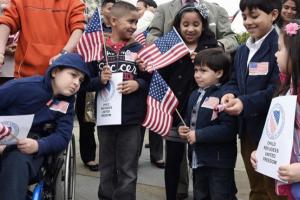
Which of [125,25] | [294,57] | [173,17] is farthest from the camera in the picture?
[173,17]

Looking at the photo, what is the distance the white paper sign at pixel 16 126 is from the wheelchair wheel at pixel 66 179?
434mm

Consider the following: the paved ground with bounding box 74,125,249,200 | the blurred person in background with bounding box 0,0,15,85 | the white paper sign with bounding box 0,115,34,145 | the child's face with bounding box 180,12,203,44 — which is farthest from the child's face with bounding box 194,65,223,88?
the blurred person in background with bounding box 0,0,15,85

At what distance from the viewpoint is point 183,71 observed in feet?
13.0

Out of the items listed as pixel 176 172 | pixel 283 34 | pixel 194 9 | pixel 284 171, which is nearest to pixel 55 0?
pixel 194 9

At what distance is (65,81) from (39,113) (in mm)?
264

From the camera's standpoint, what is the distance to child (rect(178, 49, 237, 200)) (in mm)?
3438

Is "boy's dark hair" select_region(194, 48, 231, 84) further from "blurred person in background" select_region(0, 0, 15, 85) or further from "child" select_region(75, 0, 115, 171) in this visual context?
"child" select_region(75, 0, 115, 171)

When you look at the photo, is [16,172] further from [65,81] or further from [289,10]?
[289,10]

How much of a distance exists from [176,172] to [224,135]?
0.74m

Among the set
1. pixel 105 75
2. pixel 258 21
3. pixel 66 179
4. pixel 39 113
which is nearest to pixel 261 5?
pixel 258 21

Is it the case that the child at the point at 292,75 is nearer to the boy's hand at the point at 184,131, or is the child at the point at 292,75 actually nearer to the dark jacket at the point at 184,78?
the boy's hand at the point at 184,131

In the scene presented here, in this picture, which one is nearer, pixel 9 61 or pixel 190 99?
pixel 190 99

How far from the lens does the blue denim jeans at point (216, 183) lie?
11.3ft

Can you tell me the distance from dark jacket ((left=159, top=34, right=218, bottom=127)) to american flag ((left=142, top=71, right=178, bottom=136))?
0.50 ft
